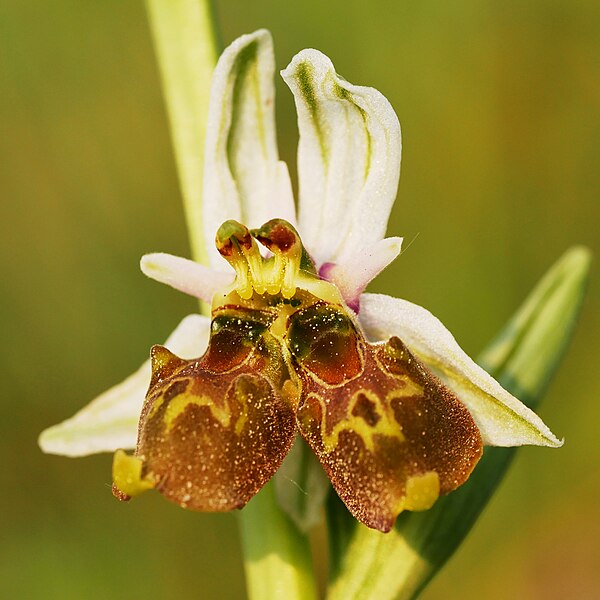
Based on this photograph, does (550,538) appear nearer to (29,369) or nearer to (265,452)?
(29,369)

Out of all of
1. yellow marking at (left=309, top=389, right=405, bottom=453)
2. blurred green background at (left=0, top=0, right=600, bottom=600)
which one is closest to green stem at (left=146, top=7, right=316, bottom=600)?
yellow marking at (left=309, top=389, right=405, bottom=453)

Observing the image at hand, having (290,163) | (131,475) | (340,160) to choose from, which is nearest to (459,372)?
(340,160)

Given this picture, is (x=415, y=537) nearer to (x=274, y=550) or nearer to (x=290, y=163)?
(x=274, y=550)

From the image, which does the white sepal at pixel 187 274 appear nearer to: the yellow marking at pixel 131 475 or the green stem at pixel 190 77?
the green stem at pixel 190 77

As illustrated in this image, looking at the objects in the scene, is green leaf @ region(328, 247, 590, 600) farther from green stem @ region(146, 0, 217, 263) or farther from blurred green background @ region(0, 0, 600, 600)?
blurred green background @ region(0, 0, 600, 600)

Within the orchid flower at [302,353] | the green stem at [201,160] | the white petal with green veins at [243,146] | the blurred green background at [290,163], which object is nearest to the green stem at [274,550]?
the green stem at [201,160]

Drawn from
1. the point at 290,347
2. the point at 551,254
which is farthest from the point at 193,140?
the point at 551,254
